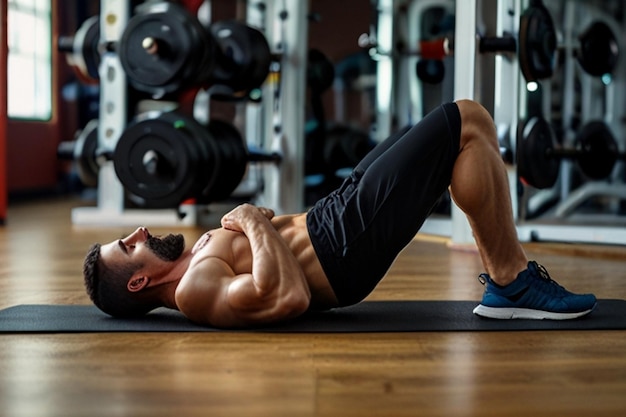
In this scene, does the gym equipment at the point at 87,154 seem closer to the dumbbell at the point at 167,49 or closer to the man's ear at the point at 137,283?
the dumbbell at the point at 167,49

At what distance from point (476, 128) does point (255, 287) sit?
0.57 m

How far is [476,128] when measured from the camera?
2.01 metres

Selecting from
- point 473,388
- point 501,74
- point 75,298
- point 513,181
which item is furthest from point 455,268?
point 473,388

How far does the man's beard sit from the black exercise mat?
16 cm

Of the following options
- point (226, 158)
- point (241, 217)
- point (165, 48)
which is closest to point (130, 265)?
point (241, 217)

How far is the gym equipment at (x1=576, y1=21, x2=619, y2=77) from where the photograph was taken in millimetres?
4414

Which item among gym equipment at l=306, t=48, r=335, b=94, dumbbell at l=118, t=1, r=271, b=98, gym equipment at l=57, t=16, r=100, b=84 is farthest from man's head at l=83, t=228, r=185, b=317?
gym equipment at l=306, t=48, r=335, b=94

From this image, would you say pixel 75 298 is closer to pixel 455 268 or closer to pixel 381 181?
pixel 381 181

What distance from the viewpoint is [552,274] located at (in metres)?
3.08

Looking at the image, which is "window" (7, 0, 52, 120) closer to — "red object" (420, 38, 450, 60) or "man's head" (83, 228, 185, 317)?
"red object" (420, 38, 450, 60)

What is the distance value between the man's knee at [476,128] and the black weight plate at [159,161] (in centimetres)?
233

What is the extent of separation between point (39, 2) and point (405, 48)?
3.80 meters

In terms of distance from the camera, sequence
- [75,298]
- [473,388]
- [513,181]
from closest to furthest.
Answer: [473,388]
[75,298]
[513,181]

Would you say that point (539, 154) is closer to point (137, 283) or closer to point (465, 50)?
point (465, 50)
